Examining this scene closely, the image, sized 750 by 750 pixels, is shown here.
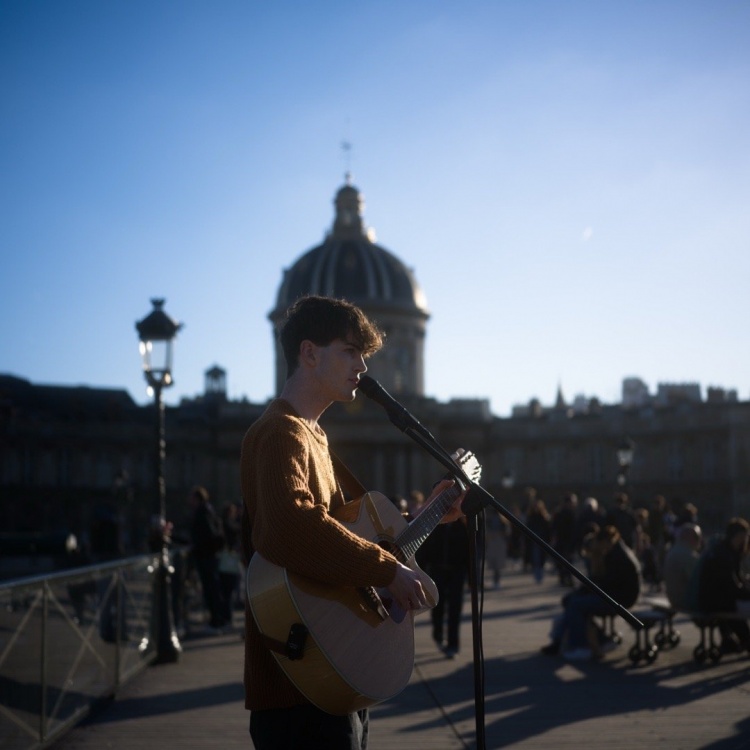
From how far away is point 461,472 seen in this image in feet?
13.8

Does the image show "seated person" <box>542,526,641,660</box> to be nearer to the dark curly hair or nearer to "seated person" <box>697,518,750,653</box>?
"seated person" <box>697,518,750,653</box>

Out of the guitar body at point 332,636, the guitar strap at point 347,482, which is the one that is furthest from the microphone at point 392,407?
the guitar body at point 332,636

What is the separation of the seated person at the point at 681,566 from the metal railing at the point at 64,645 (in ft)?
17.8

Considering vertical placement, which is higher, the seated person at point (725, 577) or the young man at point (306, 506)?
the young man at point (306, 506)

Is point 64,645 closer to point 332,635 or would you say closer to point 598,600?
point 332,635

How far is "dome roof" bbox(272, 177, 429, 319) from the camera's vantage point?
297 ft

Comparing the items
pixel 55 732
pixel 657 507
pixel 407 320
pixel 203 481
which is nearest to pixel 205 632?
pixel 55 732

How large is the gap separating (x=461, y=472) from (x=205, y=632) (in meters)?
10.9

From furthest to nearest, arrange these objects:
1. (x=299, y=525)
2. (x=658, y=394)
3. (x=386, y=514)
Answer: (x=658, y=394)
(x=386, y=514)
(x=299, y=525)

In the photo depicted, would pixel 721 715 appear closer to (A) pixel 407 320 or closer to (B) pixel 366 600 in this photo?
(B) pixel 366 600

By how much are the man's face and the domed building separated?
83038 millimetres

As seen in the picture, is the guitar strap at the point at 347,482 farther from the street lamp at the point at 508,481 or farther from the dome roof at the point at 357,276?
the dome roof at the point at 357,276

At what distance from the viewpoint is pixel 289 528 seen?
11.3ft

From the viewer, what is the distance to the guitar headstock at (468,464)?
14.1 feet
